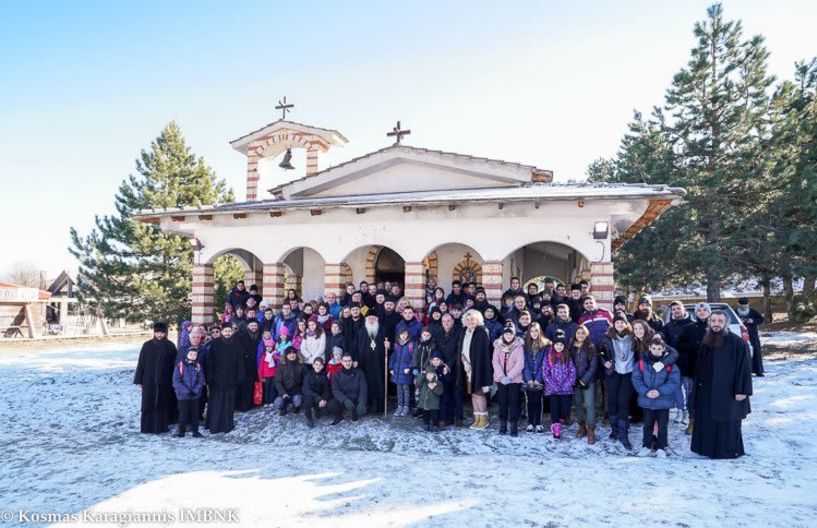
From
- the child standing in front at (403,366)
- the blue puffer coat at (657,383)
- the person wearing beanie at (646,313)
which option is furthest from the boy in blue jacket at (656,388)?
the child standing in front at (403,366)

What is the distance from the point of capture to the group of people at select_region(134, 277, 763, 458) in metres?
6.52

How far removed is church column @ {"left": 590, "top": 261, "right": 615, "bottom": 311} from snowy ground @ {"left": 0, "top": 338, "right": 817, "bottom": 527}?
2472 millimetres

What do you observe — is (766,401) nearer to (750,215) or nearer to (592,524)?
(592,524)

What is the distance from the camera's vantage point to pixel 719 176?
722 inches

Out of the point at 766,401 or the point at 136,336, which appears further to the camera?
the point at 136,336

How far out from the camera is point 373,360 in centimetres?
859

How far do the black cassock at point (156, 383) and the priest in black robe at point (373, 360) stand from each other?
309 centimetres

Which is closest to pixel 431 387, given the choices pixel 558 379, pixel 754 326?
pixel 558 379

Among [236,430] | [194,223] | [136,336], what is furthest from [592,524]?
[136,336]

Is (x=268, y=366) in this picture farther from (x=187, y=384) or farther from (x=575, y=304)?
(x=575, y=304)

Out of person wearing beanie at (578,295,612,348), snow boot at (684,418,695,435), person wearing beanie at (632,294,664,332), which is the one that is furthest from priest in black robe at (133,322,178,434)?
snow boot at (684,418,695,435)

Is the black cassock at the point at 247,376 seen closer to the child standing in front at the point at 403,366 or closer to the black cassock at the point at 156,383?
the black cassock at the point at 156,383

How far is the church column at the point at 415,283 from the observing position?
10594mm

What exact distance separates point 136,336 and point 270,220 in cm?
2252
